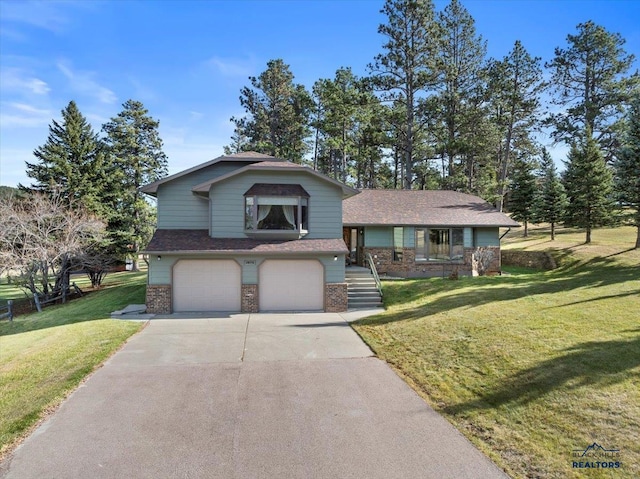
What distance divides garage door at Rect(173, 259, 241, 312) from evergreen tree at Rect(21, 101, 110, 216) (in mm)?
10995

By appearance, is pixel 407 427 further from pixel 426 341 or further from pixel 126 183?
pixel 126 183

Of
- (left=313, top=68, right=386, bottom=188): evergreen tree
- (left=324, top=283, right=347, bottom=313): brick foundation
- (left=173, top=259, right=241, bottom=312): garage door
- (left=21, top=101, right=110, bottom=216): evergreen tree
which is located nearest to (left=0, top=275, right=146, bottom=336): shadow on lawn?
(left=173, top=259, right=241, bottom=312): garage door

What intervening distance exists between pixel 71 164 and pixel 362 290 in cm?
1886

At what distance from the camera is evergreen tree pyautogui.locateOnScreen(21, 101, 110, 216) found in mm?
21062

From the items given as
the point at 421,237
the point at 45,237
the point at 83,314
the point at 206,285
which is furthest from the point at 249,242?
the point at 45,237

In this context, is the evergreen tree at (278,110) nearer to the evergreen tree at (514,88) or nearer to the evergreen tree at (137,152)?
the evergreen tree at (137,152)

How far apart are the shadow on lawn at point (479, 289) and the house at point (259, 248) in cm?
272

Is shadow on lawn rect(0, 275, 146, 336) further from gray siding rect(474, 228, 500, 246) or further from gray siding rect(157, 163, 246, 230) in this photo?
gray siding rect(474, 228, 500, 246)

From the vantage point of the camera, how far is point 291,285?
48.2ft

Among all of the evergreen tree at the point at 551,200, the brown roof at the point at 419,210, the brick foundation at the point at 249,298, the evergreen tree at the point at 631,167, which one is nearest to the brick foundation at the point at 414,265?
the brown roof at the point at 419,210

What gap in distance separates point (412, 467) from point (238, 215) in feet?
38.7

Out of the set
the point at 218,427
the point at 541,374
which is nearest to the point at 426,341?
the point at 541,374

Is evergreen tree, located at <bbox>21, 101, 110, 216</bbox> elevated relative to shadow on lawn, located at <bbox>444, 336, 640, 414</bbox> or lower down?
elevated

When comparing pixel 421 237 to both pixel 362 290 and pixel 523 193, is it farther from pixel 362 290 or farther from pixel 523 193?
pixel 523 193
